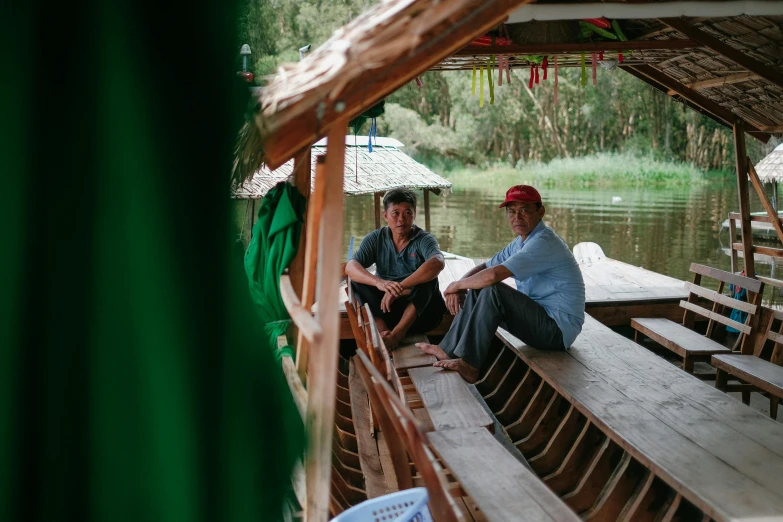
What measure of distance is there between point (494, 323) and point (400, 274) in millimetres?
988

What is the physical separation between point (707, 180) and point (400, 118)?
1207cm

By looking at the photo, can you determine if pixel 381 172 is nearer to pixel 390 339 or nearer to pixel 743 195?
pixel 743 195

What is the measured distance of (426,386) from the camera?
3996 millimetres

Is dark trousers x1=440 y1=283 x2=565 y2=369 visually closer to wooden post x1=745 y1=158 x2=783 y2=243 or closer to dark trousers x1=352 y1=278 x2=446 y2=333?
dark trousers x1=352 y1=278 x2=446 y2=333

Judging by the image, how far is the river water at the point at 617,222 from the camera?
50.5 feet

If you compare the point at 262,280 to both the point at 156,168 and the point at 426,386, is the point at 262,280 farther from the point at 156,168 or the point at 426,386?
the point at 426,386

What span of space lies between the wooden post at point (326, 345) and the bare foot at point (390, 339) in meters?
2.99

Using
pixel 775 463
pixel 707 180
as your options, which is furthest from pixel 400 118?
pixel 775 463

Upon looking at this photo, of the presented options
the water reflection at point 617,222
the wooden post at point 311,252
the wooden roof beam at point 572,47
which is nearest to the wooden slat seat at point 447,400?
the wooden post at point 311,252

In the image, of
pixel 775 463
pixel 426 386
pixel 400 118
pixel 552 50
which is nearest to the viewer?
pixel 775 463

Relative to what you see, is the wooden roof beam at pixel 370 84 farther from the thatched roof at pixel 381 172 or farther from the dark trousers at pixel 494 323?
the thatched roof at pixel 381 172

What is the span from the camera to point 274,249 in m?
1.98

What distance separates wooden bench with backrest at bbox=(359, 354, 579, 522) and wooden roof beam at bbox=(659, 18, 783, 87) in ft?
10.2

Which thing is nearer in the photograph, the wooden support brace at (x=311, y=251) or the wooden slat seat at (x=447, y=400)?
the wooden support brace at (x=311, y=251)
